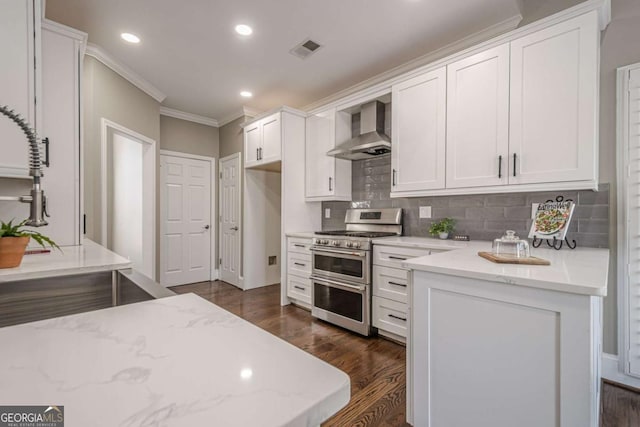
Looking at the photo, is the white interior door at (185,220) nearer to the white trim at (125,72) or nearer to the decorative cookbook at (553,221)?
the white trim at (125,72)

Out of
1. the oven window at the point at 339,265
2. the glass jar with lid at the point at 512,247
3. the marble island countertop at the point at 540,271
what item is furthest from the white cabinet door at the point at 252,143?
the glass jar with lid at the point at 512,247

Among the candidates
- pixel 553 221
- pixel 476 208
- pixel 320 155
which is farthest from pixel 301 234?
pixel 553 221

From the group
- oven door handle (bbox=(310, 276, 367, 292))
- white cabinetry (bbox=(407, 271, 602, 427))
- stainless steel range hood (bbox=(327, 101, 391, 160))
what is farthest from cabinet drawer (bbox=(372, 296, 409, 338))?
stainless steel range hood (bbox=(327, 101, 391, 160))

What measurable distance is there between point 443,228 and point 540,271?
1.44 metres

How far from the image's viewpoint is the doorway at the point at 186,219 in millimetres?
4316

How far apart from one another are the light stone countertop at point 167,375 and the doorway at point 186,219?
13.2ft

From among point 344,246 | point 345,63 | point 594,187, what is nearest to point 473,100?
point 594,187

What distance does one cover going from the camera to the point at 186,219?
14.9 ft

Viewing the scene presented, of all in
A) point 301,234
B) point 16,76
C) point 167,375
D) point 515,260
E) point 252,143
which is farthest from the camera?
point 252,143

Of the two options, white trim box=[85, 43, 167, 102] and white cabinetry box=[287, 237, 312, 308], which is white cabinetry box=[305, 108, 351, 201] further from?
white trim box=[85, 43, 167, 102]

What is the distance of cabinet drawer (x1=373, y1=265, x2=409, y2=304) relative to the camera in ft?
8.06

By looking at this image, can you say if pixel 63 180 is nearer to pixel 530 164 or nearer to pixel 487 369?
pixel 487 369

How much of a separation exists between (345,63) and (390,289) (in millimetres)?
2267

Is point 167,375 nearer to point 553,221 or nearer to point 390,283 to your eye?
point 553,221
